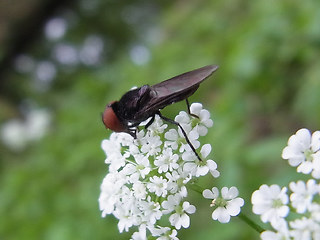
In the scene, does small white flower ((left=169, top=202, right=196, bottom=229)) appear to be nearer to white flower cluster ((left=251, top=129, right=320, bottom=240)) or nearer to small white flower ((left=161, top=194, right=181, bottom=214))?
small white flower ((left=161, top=194, right=181, bottom=214))

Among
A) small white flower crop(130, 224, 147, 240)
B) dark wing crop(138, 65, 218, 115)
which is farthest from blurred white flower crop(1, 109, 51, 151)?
small white flower crop(130, 224, 147, 240)

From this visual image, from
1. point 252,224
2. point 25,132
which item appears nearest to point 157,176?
point 252,224

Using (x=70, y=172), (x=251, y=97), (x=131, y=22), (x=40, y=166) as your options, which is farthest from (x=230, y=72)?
(x=131, y=22)

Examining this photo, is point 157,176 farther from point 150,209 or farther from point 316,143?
point 316,143

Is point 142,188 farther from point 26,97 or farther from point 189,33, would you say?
point 26,97

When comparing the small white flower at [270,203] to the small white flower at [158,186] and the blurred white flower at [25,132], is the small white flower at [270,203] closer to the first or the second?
the small white flower at [158,186]
